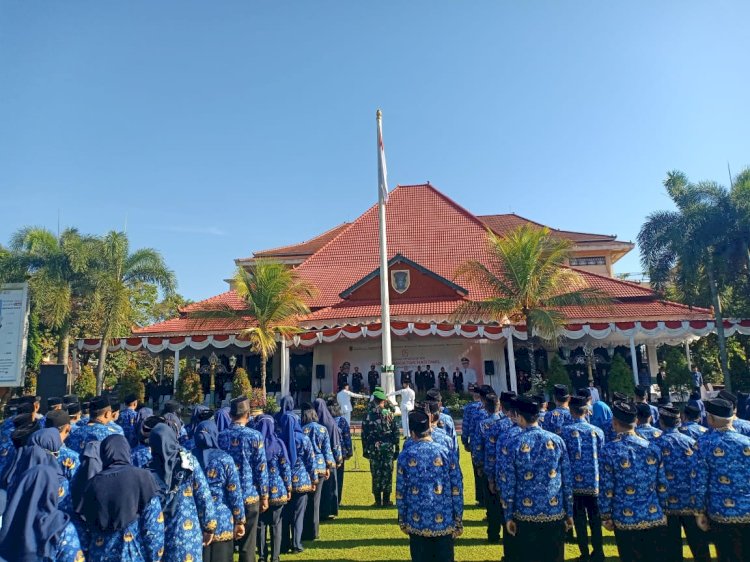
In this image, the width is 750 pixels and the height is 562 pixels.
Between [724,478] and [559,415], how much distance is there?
2039 millimetres

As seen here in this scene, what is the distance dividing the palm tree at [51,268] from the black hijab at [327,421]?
1816 centimetres

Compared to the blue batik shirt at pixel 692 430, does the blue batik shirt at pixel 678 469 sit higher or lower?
lower

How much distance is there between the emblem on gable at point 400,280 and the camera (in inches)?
936

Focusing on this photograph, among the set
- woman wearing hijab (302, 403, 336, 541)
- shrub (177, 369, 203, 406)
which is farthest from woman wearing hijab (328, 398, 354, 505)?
shrub (177, 369, 203, 406)

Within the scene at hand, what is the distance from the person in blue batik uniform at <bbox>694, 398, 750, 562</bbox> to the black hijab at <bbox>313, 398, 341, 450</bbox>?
461 centimetres

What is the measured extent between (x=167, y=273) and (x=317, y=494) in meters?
18.8

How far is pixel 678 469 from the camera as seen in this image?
4.96m

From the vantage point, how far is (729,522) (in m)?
4.50

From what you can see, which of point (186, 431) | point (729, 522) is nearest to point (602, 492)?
point (729, 522)

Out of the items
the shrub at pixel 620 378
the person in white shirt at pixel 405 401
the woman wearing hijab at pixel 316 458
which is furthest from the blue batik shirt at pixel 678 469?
the shrub at pixel 620 378

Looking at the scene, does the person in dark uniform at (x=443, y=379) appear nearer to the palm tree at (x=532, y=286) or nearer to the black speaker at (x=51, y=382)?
the palm tree at (x=532, y=286)

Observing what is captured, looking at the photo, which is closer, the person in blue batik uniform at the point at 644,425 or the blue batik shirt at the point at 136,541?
the blue batik shirt at the point at 136,541

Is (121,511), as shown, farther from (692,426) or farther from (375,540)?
(692,426)

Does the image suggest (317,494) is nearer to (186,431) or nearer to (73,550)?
(186,431)
